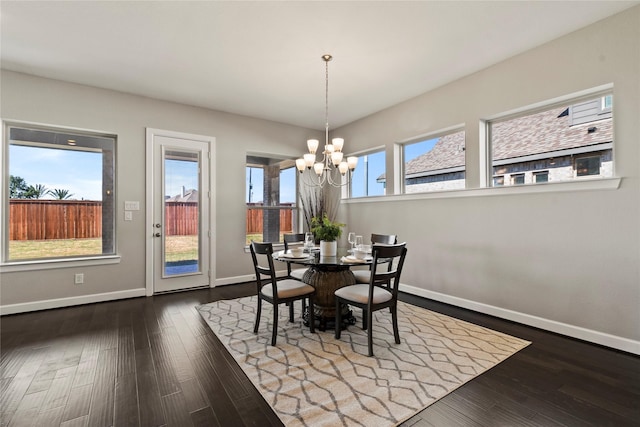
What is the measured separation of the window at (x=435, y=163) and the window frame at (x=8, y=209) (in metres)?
4.22

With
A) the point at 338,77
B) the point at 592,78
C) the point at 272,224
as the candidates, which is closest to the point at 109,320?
the point at 272,224

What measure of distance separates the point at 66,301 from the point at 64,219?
41.0 inches

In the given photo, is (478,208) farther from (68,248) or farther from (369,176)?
(68,248)

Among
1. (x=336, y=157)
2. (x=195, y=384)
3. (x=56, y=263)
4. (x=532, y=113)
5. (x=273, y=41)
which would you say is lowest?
(x=195, y=384)

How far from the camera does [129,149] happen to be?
4051 millimetres

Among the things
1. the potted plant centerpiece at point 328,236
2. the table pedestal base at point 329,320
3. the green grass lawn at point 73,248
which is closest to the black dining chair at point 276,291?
the table pedestal base at point 329,320

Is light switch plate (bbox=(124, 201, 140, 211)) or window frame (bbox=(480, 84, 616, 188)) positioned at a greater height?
window frame (bbox=(480, 84, 616, 188))

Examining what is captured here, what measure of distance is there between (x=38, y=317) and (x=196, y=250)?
1.87 metres

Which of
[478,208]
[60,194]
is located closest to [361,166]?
[478,208]

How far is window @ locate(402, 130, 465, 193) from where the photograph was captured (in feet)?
12.5

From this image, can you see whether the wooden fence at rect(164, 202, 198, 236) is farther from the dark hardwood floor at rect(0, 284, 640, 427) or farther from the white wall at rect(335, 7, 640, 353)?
the white wall at rect(335, 7, 640, 353)

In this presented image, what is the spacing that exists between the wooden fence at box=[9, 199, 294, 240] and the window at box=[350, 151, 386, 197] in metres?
2.88

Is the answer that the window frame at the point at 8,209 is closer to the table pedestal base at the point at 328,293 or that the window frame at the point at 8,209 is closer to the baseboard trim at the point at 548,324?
the table pedestal base at the point at 328,293

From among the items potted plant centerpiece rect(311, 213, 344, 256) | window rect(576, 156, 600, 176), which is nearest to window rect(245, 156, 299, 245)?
potted plant centerpiece rect(311, 213, 344, 256)
